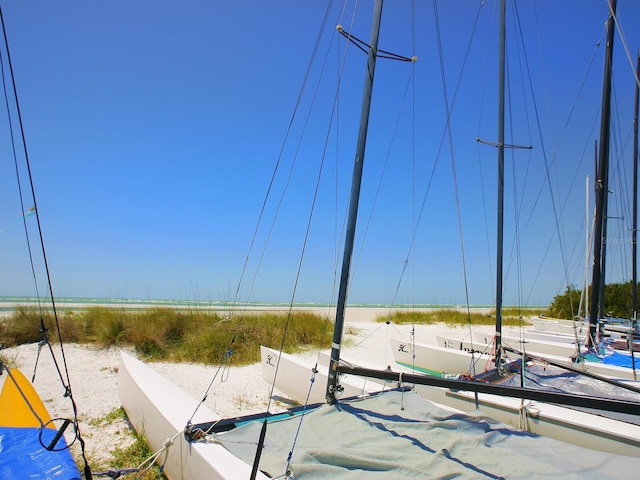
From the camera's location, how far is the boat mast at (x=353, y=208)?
325 centimetres

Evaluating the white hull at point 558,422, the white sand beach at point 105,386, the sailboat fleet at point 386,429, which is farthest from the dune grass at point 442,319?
the sailboat fleet at point 386,429

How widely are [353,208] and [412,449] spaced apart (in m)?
1.93

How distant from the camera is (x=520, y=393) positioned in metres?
2.37

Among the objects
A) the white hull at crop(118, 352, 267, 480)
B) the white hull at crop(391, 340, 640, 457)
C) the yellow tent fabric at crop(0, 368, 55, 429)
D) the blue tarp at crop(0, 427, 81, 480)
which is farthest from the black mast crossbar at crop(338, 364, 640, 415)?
the yellow tent fabric at crop(0, 368, 55, 429)

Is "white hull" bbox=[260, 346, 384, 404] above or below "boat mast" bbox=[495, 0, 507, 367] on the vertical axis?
below

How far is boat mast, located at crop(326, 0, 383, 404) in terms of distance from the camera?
10.7ft

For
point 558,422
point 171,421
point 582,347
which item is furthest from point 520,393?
point 582,347

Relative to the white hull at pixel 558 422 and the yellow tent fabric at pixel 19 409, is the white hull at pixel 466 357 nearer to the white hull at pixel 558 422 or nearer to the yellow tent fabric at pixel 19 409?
the white hull at pixel 558 422

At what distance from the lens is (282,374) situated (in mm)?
5203

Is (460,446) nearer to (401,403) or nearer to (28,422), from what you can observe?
(401,403)

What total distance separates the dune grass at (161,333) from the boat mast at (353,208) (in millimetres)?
2944

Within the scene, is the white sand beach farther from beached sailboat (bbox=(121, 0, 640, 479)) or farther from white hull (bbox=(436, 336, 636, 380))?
white hull (bbox=(436, 336, 636, 380))

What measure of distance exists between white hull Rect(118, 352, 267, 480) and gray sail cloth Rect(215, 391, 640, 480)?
6.1 inches

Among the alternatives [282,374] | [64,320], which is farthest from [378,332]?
[64,320]
